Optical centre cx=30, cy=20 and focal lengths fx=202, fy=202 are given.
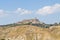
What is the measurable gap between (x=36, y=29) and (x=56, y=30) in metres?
5.16

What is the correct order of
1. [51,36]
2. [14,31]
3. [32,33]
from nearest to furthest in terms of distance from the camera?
[51,36]
[32,33]
[14,31]

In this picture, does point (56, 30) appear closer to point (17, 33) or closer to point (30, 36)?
point (30, 36)

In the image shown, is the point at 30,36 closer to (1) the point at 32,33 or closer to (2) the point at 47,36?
(1) the point at 32,33

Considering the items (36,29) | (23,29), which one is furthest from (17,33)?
(36,29)

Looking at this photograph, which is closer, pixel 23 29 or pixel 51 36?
pixel 51 36

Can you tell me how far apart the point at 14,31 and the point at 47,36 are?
11.1 meters

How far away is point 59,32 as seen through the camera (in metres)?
49.9

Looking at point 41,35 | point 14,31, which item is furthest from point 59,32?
point 14,31

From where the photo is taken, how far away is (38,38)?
2000 inches

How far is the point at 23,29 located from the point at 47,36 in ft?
25.0

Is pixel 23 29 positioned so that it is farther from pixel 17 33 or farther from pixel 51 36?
pixel 51 36

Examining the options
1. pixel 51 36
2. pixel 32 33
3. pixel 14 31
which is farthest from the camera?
pixel 14 31

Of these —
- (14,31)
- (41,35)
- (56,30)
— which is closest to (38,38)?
(41,35)

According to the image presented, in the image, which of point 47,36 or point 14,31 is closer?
point 47,36
